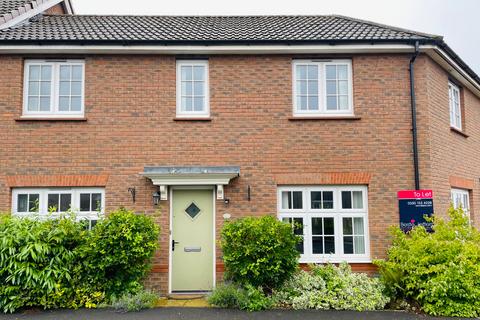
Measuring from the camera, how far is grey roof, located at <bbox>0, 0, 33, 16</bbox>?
10473mm

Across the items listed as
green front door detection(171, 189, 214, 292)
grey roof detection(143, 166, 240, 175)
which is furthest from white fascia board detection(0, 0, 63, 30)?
green front door detection(171, 189, 214, 292)

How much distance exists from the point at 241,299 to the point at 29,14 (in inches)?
378

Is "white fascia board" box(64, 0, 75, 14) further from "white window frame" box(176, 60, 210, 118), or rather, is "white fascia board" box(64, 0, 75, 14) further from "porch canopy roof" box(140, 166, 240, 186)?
"porch canopy roof" box(140, 166, 240, 186)

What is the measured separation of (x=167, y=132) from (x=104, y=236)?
2663 mm

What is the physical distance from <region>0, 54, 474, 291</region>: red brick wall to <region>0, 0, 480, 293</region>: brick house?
0.03 metres

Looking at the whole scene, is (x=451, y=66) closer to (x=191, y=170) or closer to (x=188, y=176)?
(x=191, y=170)

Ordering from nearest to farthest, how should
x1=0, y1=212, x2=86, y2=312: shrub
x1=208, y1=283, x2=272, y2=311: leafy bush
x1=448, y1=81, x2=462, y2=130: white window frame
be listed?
x1=0, y1=212, x2=86, y2=312: shrub → x1=208, y1=283, x2=272, y2=311: leafy bush → x1=448, y1=81, x2=462, y2=130: white window frame

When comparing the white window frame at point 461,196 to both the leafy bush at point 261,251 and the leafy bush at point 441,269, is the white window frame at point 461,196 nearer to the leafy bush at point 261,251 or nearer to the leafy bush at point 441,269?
the leafy bush at point 441,269

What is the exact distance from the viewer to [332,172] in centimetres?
870

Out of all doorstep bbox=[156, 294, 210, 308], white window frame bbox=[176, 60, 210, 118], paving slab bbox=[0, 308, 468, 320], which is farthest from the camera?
white window frame bbox=[176, 60, 210, 118]

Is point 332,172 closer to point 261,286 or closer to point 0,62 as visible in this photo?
point 261,286

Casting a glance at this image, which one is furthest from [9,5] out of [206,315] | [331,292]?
[331,292]

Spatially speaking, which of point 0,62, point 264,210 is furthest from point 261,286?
point 0,62

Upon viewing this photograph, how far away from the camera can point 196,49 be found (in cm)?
880
